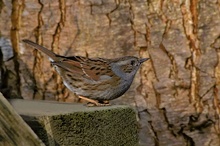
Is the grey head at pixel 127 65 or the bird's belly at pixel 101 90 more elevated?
the grey head at pixel 127 65

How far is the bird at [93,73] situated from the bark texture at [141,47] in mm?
178

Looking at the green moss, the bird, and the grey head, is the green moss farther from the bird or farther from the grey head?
the grey head

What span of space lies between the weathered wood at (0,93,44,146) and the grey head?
221 centimetres

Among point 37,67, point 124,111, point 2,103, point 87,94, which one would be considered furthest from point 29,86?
point 2,103

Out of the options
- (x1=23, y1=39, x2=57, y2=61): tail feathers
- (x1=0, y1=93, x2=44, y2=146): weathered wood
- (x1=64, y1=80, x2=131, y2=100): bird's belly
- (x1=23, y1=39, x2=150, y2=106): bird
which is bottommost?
(x1=64, y1=80, x2=131, y2=100): bird's belly

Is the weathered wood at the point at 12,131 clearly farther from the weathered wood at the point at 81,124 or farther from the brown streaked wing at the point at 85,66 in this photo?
the brown streaked wing at the point at 85,66

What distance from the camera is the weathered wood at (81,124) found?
2299 millimetres

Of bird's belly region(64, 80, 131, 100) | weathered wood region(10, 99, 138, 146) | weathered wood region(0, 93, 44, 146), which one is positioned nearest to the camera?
weathered wood region(0, 93, 44, 146)

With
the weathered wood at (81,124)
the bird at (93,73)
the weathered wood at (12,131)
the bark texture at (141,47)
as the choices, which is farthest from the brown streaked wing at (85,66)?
the weathered wood at (12,131)

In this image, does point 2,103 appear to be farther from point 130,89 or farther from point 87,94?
point 130,89

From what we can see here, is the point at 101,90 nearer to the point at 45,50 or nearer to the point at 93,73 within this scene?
the point at 93,73

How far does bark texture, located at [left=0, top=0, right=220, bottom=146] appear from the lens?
416 centimetres

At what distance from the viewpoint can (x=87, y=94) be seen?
3.85 m

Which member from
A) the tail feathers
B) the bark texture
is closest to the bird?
the tail feathers
